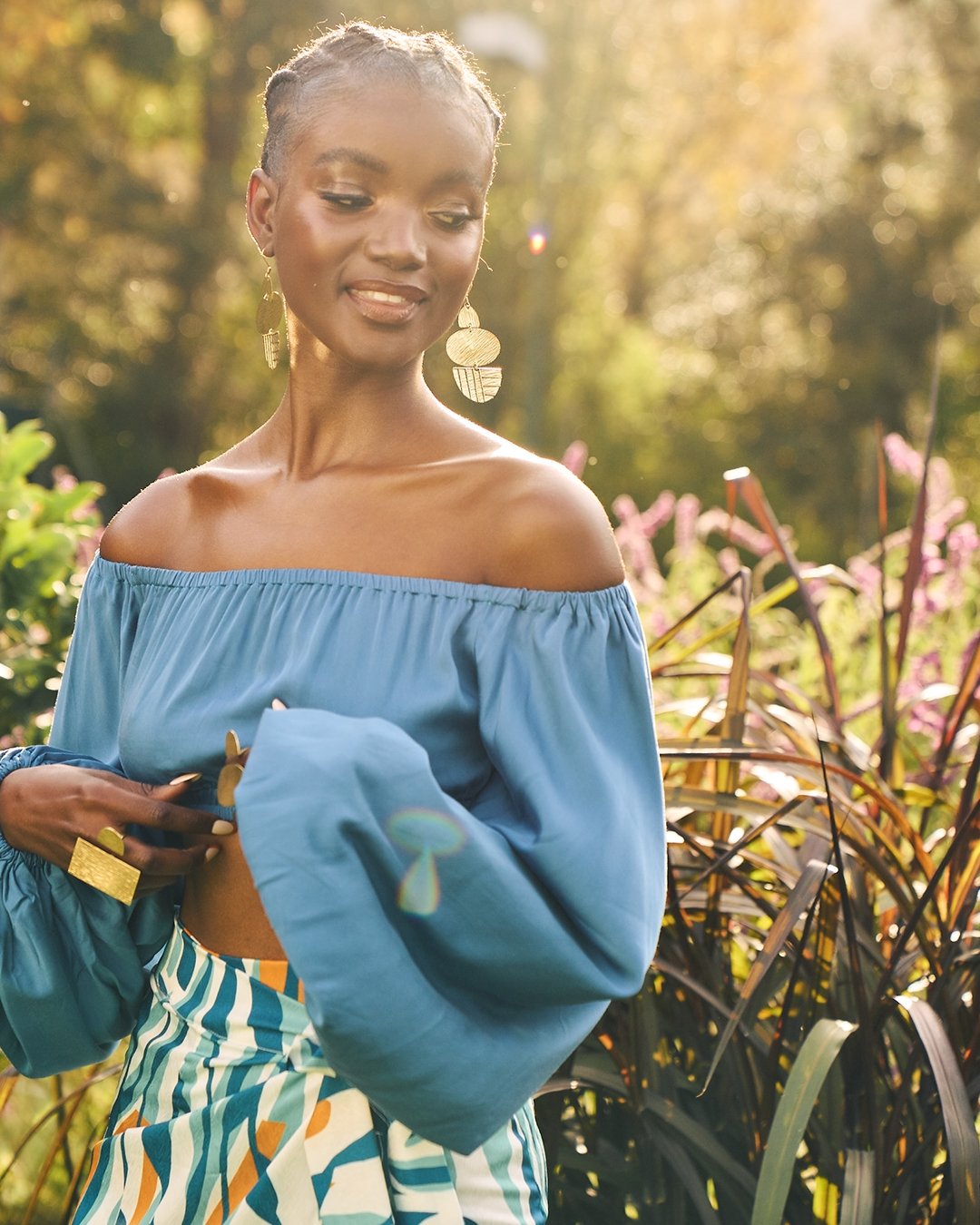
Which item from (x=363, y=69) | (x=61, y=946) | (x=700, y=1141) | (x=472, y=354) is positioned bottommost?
(x=700, y=1141)

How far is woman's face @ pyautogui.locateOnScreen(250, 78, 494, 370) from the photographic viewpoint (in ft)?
4.48

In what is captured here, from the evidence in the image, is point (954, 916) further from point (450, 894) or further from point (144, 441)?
point (144, 441)

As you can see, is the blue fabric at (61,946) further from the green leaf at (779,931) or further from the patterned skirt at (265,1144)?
the green leaf at (779,931)

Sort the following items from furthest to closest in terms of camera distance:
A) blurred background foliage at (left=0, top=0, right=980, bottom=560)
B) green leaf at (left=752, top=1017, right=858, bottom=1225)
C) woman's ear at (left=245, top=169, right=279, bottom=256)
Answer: blurred background foliage at (left=0, top=0, right=980, bottom=560)
green leaf at (left=752, top=1017, right=858, bottom=1225)
woman's ear at (left=245, top=169, right=279, bottom=256)

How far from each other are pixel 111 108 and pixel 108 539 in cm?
1683

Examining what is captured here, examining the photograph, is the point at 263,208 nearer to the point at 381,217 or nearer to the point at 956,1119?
the point at 381,217

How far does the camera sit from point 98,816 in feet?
4.56

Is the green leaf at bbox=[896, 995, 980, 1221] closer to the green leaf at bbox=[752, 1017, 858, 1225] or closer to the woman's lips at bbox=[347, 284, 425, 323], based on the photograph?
the green leaf at bbox=[752, 1017, 858, 1225]

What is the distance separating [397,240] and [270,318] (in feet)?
0.93

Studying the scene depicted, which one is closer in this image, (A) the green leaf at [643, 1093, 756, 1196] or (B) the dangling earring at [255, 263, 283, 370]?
(B) the dangling earring at [255, 263, 283, 370]

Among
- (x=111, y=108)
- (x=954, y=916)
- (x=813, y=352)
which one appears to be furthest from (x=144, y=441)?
(x=954, y=916)

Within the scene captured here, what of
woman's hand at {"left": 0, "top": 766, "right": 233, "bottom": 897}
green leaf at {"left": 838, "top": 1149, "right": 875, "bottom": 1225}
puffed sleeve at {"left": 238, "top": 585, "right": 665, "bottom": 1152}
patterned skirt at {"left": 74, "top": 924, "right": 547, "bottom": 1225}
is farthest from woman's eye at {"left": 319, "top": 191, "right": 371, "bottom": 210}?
green leaf at {"left": 838, "top": 1149, "right": 875, "bottom": 1225}

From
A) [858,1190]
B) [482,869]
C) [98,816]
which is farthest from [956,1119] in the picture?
[98,816]

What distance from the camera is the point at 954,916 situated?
2.01 metres
